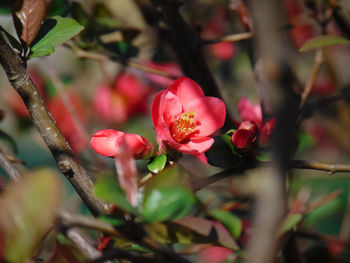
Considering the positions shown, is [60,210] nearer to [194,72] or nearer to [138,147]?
[138,147]

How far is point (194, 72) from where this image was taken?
0.83m

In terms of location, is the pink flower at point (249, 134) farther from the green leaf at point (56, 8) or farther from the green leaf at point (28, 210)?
the green leaf at point (56, 8)

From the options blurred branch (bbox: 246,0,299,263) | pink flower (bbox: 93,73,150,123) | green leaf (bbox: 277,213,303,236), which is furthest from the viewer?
pink flower (bbox: 93,73,150,123)

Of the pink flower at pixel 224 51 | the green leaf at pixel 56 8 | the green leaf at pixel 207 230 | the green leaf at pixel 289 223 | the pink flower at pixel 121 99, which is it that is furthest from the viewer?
the pink flower at pixel 224 51

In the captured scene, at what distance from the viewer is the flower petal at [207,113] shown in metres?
0.58

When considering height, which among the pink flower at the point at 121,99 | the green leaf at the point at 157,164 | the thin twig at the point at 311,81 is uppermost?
the green leaf at the point at 157,164

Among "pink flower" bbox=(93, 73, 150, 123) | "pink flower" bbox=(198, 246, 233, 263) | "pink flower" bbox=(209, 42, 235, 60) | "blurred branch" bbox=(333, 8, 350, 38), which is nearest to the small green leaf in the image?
"blurred branch" bbox=(333, 8, 350, 38)

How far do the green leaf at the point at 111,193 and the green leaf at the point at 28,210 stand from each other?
0.05 metres

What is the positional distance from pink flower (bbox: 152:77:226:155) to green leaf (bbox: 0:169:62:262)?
0.22m

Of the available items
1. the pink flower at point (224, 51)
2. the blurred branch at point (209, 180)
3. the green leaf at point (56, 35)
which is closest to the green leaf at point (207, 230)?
the blurred branch at point (209, 180)

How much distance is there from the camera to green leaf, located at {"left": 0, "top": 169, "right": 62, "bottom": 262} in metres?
0.35

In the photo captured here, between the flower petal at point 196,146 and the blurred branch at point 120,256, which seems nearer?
the blurred branch at point 120,256

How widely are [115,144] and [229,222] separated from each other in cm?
29

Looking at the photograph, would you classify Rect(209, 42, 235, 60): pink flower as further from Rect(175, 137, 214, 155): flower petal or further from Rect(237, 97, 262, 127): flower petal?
Rect(175, 137, 214, 155): flower petal
